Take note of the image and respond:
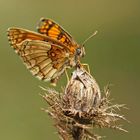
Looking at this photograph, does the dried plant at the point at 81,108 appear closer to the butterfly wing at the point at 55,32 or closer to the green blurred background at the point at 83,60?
the butterfly wing at the point at 55,32

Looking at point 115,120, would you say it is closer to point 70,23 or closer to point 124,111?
point 124,111

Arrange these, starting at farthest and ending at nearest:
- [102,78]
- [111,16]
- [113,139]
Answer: [111,16]
[102,78]
[113,139]

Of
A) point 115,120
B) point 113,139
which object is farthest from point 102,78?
point 115,120

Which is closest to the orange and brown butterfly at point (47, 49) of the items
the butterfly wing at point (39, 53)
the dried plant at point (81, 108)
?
the butterfly wing at point (39, 53)

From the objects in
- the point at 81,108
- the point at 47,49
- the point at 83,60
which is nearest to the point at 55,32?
the point at 47,49

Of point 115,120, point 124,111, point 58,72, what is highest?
point 124,111

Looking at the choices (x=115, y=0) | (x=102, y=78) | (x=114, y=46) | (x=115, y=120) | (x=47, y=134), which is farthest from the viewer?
(x=115, y=0)

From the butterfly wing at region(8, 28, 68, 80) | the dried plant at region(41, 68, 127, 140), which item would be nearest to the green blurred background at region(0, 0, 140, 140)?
the butterfly wing at region(8, 28, 68, 80)
